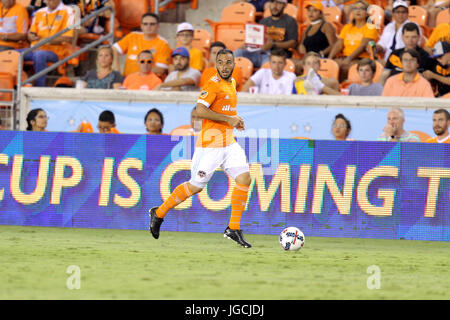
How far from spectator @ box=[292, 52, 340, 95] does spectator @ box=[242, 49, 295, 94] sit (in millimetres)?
188

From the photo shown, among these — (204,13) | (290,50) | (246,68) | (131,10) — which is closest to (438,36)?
(290,50)

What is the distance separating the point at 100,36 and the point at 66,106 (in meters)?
3.20

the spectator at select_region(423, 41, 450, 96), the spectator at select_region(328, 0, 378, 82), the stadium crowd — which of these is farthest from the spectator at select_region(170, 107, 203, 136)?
the spectator at select_region(423, 41, 450, 96)

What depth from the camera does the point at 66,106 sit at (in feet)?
47.1

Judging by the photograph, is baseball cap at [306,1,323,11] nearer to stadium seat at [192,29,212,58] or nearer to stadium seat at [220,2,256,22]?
stadium seat at [220,2,256,22]

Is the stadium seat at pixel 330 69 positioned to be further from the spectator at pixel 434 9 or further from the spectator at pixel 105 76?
the spectator at pixel 105 76

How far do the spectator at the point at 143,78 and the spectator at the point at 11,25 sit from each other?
10.5 ft

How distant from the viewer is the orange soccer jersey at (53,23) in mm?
16469

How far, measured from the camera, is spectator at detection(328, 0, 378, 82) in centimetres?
1525
